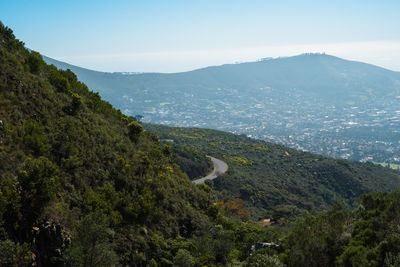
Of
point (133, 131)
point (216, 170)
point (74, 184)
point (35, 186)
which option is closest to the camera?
point (35, 186)

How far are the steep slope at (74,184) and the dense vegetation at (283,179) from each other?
26675mm

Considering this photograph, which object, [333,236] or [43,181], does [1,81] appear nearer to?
[43,181]

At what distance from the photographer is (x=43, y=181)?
1730 centimetres

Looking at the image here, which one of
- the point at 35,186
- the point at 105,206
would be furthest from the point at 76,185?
the point at 35,186

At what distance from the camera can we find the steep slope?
16.5 m

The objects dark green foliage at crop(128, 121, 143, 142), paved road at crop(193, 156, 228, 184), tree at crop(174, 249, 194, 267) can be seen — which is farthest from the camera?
paved road at crop(193, 156, 228, 184)

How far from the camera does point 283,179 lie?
8150 cm

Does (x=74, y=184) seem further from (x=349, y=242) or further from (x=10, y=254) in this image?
(x=349, y=242)

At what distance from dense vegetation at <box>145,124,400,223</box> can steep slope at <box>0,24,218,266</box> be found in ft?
87.5

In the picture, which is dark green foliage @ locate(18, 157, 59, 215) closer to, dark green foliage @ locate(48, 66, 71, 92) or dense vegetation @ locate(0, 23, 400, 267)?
dense vegetation @ locate(0, 23, 400, 267)

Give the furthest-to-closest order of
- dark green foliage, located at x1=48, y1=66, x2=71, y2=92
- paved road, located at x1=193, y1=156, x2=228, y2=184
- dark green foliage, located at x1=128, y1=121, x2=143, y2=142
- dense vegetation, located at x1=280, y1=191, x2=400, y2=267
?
paved road, located at x1=193, y1=156, x2=228, y2=184 < dark green foliage, located at x1=128, y1=121, x2=143, y2=142 < dark green foliage, located at x1=48, y1=66, x2=71, y2=92 < dense vegetation, located at x1=280, y1=191, x2=400, y2=267

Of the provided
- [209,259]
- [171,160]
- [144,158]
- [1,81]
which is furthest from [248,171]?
[1,81]

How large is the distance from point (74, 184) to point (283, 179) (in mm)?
68407

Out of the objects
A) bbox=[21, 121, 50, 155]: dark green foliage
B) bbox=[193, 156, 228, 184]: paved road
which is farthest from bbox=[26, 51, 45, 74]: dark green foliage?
bbox=[193, 156, 228, 184]: paved road
